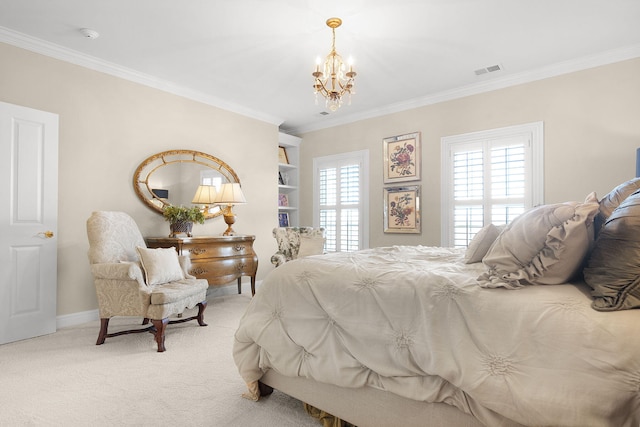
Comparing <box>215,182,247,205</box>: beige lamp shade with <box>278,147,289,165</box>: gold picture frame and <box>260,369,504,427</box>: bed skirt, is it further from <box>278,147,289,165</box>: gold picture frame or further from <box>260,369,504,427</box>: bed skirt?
<box>260,369,504,427</box>: bed skirt

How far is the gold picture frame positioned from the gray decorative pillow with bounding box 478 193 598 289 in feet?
16.1

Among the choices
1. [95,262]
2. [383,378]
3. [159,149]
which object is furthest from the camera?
[159,149]

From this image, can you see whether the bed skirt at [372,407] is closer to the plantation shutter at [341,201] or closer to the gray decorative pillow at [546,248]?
the gray decorative pillow at [546,248]

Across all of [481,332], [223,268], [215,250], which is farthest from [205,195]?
[481,332]

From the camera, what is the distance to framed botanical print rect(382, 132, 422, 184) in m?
4.83

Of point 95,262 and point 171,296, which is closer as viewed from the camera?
point 171,296

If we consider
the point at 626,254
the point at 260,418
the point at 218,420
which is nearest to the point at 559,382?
the point at 626,254

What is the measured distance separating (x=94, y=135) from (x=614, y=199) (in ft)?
13.9

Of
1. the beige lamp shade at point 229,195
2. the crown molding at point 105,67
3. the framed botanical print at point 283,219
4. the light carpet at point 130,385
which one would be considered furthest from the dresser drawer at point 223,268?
the crown molding at point 105,67

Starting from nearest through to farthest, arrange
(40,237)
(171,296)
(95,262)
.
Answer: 1. (171,296)
2. (95,262)
3. (40,237)

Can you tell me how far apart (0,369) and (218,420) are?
1765mm

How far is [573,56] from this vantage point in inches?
140

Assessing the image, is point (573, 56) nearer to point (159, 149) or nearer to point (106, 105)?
point (159, 149)

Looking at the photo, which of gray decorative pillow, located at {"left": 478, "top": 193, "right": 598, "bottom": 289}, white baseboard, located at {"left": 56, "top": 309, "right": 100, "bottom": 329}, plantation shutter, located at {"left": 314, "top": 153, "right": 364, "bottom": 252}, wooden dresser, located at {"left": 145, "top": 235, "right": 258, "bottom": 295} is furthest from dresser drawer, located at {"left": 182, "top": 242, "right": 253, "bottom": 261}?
gray decorative pillow, located at {"left": 478, "top": 193, "right": 598, "bottom": 289}
